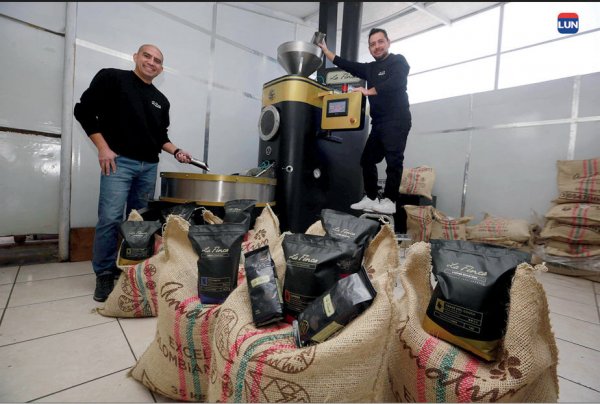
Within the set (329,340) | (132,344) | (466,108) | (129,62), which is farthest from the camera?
(466,108)

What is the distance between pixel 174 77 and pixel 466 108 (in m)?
3.05

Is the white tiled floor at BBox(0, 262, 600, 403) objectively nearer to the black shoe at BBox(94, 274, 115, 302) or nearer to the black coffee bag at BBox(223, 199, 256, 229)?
the black shoe at BBox(94, 274, 115, 302)

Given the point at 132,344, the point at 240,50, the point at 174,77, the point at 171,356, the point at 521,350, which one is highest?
the point at 240,50

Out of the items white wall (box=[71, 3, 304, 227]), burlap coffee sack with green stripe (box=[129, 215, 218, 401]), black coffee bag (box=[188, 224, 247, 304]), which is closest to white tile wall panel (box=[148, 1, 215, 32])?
white wall (box=[71, 3, 304, 227])

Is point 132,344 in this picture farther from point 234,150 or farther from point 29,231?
point 234,150

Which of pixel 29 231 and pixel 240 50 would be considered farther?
pixel 240 50

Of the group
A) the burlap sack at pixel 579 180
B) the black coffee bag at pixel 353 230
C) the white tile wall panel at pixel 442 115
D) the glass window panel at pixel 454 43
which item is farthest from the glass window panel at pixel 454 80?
the black coffee bag at pixel 353 230

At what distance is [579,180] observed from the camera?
233 cm

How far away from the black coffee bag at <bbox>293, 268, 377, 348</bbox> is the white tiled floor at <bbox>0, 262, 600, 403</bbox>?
0.49m

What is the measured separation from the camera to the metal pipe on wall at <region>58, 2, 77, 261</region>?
77.0 inches

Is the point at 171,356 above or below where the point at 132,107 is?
below

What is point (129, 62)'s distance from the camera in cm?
222

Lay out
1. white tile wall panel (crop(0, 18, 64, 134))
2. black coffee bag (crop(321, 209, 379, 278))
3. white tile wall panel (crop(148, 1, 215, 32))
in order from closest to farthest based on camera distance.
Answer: black coffee bag (crop(321, 209, 379, 278)) → white tile wall panel (crop(0, 18, 64, 134)) → white tile wall panel (crop(148, 1, 215, 32))

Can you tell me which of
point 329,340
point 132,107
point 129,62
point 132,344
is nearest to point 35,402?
point 132,344
